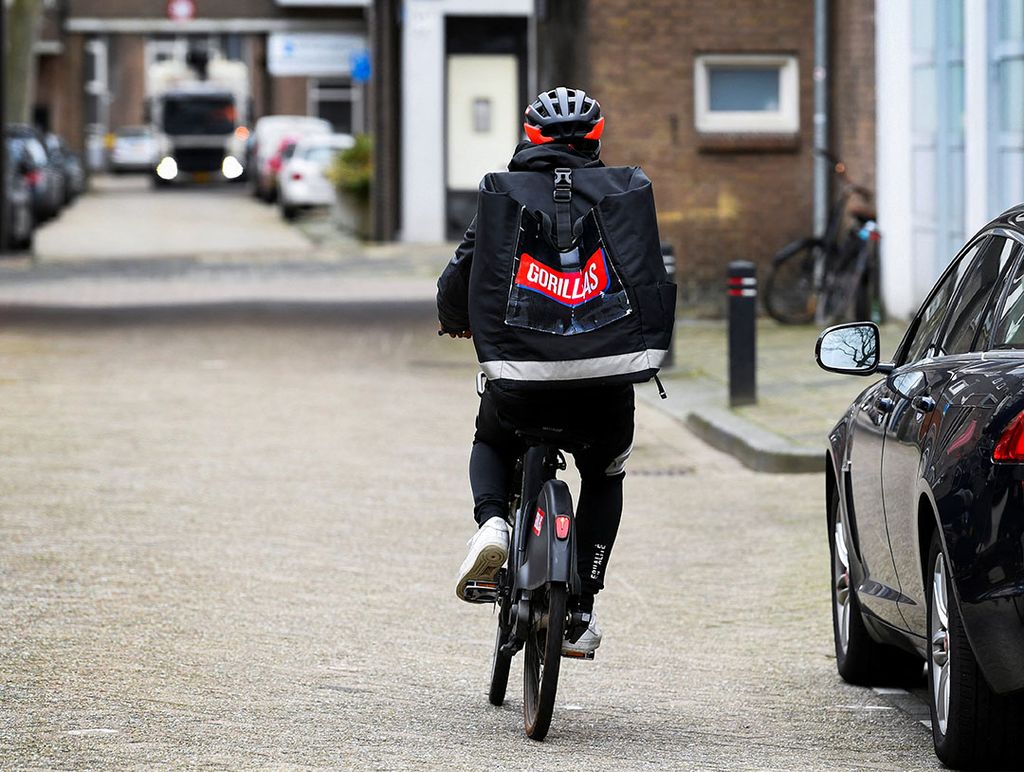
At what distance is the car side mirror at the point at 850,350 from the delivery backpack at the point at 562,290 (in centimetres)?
66

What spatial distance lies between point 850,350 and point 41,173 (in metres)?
34.2

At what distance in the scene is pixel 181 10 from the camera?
52875 mm

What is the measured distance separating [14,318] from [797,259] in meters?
8.02

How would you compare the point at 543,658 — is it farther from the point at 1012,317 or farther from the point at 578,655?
the point at 1012,317

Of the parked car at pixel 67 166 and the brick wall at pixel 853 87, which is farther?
A: the parked car at pixel 67 166

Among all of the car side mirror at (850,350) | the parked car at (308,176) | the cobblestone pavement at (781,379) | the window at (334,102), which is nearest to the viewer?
the car side mirror at (850,350)

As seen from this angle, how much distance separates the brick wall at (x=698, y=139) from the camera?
20.1 meters

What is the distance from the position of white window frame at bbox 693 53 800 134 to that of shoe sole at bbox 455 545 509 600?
1485cm

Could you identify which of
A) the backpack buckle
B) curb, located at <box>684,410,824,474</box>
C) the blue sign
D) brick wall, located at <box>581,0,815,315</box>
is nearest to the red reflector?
the backpack buckle

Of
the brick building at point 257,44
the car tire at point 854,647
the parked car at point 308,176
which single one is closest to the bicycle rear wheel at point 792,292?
the car tire at point 854,647

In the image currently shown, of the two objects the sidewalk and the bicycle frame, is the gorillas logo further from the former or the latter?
the sidewalk

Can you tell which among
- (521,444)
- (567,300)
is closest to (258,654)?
(521,444)

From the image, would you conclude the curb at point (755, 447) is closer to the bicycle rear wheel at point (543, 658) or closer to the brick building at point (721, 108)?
the bicycle rear wheel at point (543, 658)

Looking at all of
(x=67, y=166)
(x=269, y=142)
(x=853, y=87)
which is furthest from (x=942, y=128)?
(x=269, y=142)
